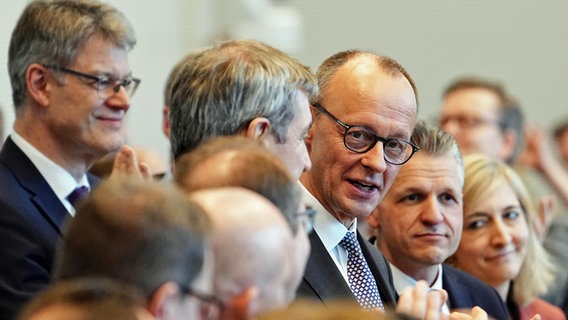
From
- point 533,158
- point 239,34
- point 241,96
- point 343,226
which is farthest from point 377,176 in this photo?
point 239,34

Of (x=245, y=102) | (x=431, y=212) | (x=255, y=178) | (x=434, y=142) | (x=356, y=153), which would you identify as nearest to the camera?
(x=255, y=178)

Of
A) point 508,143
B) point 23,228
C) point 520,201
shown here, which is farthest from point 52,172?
point 508,143

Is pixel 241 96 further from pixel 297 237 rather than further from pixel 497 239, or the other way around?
pixel 497 239

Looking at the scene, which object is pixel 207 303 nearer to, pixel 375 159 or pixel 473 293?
pixel 375 159

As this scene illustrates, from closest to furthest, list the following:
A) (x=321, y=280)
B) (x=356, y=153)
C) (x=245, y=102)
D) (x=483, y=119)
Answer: (x=245, y=102) < (x=321, y=280) < (x=356, y=153) < (x=483, y=119)

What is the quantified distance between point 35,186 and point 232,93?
0.83 metres

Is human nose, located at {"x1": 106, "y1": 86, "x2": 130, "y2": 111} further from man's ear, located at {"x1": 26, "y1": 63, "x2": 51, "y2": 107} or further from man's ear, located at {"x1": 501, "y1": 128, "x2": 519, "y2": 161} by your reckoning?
man's ear, located at {"x1": 501, "y1": 128, "x2": 519, "y2": 161}

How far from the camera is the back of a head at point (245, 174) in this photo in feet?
7.94

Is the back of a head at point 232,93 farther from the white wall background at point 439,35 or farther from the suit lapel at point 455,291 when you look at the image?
the white wall background at point 439,35

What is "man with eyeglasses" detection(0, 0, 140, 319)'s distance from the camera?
373 centimetres

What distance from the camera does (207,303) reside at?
2.10 m

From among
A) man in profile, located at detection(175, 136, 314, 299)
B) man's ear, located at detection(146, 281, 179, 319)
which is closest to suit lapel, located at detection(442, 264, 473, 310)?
man in profile, located at detection(175, 136, 314, 299)

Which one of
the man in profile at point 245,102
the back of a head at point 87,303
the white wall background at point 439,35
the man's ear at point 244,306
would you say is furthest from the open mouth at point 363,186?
the white wall background at point 439,35

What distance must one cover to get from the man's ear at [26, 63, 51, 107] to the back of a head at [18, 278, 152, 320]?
205 cm
